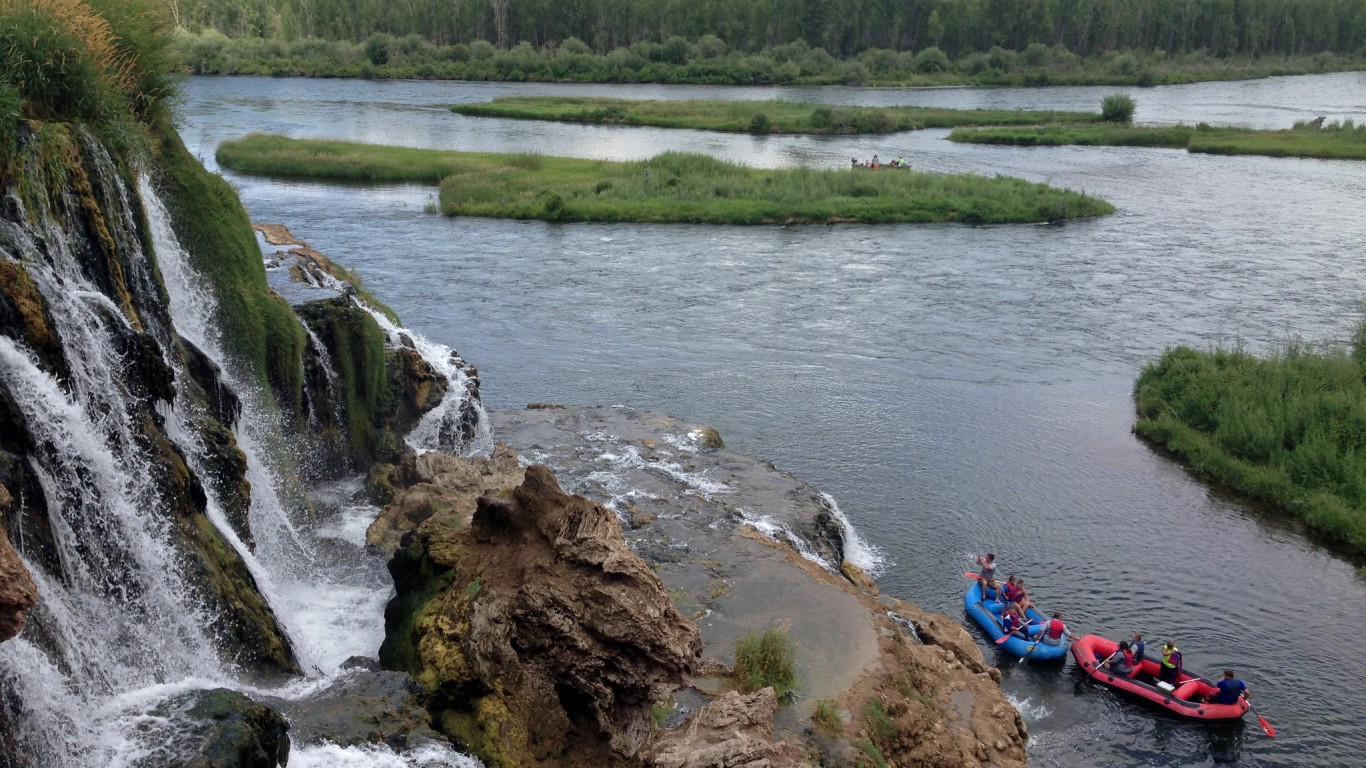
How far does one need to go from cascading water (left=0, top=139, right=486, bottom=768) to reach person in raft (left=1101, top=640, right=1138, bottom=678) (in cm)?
1325

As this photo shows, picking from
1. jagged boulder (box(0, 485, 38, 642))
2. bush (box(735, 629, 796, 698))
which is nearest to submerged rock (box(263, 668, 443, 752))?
jagged boulder (box(0, 485, 38, 642))

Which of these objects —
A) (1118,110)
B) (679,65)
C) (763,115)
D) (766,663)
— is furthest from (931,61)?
(766,663)

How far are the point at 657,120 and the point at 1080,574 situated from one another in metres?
78.6

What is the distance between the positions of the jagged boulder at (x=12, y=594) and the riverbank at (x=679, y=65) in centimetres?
12864

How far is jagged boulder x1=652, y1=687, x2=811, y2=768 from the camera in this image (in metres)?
11.5

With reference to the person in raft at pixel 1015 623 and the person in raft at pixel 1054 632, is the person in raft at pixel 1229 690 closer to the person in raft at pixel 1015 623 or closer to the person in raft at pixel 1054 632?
the person in raft at pixel 1054 632

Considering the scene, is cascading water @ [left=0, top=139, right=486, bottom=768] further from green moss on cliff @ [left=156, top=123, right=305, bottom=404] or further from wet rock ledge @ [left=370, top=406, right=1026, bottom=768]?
green moss on cliff @ [left=156, top=123, right=305, bottom=404]

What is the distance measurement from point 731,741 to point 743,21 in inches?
5967

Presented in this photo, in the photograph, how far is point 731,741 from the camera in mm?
11773

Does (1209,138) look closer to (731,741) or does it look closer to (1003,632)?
(1003,632)

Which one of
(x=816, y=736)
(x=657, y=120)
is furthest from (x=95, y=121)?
(x=657, y=120)

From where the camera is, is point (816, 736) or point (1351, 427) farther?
point (1351, 427)

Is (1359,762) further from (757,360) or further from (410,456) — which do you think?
(757,360)

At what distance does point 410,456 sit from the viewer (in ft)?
→ 78.6
